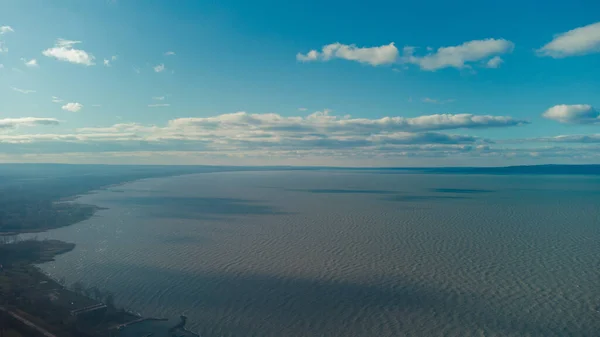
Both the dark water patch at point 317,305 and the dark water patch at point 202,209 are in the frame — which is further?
the dark water patch at point 202,209

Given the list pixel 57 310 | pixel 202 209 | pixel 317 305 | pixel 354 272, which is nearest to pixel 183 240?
pixel 57 310

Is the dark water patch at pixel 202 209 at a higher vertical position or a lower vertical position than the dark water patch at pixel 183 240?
higher

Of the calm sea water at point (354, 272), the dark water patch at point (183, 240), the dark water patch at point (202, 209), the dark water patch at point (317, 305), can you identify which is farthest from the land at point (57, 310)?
the dark water patch at point (202, 209)

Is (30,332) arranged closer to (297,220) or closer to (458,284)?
(458,284)

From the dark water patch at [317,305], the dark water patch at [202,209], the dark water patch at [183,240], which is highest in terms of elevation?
the dark water patch at [202,209]

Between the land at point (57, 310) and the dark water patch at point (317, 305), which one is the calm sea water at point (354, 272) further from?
the land at point (57, 310)

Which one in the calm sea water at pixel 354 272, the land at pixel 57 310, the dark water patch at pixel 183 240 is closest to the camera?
the land at pixel 57 310

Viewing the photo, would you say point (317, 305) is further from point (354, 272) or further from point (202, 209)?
point (202, 209)

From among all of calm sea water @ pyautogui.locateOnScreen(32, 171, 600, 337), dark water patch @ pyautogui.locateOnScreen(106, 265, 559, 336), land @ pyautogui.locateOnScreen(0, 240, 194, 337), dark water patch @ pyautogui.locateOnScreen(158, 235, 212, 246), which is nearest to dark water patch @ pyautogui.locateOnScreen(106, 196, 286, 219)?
calm sea water @ pyautogui.locateOnScreen(32, 171, 600, 337)
